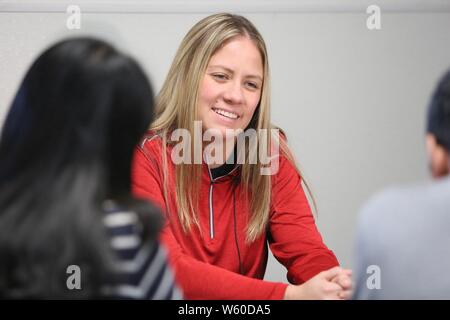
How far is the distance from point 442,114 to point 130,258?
51cm

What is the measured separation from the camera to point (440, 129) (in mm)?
913

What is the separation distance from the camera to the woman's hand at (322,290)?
1.15 metres

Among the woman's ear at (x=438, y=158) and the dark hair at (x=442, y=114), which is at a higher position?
the dark hair at (x=442, y=114)

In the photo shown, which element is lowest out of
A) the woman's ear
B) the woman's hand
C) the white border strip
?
the woman's hand

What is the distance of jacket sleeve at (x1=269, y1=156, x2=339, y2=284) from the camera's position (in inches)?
51.6

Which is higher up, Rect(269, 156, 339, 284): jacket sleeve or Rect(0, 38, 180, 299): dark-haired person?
Rect(0, 38, 180, 299): dark-haired person

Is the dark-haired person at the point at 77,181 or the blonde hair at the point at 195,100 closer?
the dark-haired person at the point at 77,181

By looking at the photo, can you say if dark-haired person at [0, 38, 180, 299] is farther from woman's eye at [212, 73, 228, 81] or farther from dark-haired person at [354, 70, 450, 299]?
woman's eye at [212, 73, 228, 81]
